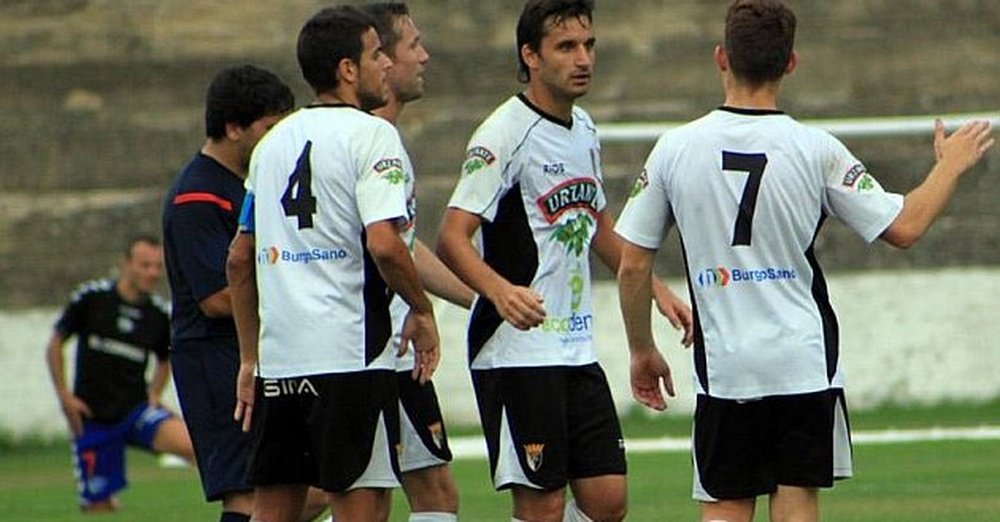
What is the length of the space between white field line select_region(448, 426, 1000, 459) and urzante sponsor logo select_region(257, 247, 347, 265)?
914 centimetres

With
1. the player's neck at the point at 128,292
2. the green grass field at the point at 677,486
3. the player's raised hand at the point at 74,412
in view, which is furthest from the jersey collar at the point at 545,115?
the player's neck at the point at 128,292

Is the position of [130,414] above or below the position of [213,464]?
below

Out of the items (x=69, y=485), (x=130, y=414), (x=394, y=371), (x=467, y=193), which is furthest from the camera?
(x=69, y=485)

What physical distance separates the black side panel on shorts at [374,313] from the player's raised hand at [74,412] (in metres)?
7.84

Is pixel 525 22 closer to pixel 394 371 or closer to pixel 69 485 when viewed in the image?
pixel 394 371

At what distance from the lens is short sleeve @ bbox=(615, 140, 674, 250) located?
7219 mm

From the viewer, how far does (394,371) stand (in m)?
7.55

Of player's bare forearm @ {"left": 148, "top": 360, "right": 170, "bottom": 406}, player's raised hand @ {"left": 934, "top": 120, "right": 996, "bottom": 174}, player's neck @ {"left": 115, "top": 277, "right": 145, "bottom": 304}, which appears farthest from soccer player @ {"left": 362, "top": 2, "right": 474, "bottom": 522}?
player's neck @ {"left": 115, "top": 277, "right": 145, "bottom": 304}

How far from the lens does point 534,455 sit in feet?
26.6

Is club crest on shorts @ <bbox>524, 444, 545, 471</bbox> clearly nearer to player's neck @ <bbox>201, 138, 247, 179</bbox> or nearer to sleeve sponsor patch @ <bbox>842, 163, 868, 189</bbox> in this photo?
player's neck @ <bbox>201, 138, 247, 179</bbox>

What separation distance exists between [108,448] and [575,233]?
24.0 ft

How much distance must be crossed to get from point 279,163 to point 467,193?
2.89ft

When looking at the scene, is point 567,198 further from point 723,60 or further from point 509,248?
point 723,60

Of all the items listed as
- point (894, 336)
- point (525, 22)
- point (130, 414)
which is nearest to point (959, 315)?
point (894, 336)
